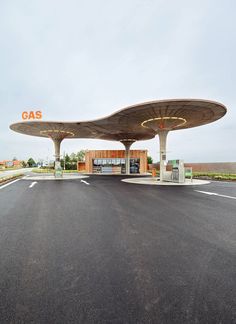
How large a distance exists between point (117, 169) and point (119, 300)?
36338mm

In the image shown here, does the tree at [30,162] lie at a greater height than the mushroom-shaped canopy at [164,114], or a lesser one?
lesser

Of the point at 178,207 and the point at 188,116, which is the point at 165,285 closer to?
the point at 178,207

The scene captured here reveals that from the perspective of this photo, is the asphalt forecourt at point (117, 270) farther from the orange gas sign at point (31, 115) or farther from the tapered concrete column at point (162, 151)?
the orange gas sign at point (31, 115)

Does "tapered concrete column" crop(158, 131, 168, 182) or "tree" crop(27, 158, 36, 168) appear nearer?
"tapered concrete column" crop(158, 131, 168, 182)

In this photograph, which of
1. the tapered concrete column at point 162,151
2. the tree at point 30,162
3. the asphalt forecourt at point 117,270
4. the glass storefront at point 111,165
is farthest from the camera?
the tree at point 30,162

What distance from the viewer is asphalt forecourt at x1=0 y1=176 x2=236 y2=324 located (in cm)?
203

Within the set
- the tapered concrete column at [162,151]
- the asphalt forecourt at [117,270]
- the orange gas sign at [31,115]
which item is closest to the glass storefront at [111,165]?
the orange gas sign at [31,115]

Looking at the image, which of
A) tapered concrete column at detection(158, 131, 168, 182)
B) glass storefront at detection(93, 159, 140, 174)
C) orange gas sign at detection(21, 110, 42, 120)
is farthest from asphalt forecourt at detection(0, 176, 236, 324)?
glass storefront at detection(93, 159, 140, 174)

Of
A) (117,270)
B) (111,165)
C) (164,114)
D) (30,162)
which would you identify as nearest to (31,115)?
(164,114)

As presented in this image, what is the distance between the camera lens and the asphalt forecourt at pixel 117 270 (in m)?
2.03

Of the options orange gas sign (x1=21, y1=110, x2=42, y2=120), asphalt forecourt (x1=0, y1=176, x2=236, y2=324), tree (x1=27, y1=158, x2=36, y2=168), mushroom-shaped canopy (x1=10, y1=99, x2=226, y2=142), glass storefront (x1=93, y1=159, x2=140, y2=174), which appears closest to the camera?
asphalt forecourt (x1=0, y1=176, x2=236, y2=324)

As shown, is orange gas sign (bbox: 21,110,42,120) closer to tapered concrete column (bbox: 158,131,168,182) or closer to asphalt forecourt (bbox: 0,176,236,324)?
tapered concrete column (bbox: 158,131,168,182)

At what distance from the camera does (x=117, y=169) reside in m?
38.5

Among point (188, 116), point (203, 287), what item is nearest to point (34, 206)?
point (203, 287)
